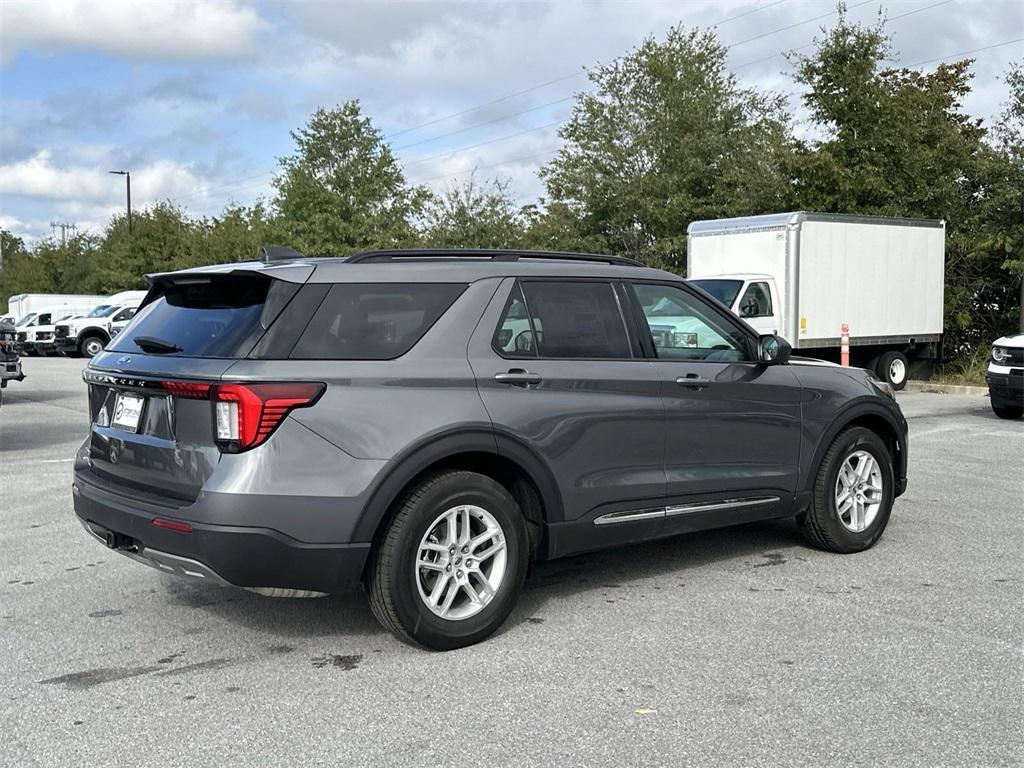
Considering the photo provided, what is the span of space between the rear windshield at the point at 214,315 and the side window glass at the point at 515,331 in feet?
3.20

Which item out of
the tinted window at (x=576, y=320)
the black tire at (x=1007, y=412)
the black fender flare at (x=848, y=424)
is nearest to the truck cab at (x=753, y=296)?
the black tire at (x=1007, y=412)

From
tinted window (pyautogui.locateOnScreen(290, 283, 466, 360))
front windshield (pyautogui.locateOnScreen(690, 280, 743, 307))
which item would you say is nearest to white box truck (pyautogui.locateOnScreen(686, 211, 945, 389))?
front windshield (pyautogui.locateOnScreen(690, 280, 743, 307))

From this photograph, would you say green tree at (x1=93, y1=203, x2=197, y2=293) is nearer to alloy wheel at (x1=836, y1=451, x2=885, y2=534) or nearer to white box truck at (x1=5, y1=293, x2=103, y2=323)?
white box truck at (x1=5, y1=293, x2=103, y2=323)

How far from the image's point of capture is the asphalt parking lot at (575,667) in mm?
3715

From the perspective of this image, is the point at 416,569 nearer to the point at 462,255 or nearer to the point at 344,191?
the point at 462,255

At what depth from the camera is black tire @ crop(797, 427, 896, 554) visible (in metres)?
6.36

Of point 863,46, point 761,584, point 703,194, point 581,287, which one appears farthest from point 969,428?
point 703,194

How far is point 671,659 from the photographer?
4578 mm

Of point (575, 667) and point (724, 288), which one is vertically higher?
point (724, 288)

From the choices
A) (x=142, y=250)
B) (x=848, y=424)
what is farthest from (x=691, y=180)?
(x=142, y=250)

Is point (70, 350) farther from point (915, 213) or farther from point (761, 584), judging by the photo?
point (761, 584)

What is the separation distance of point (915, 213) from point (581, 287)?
1843 centimetres

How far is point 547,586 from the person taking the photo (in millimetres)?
5801

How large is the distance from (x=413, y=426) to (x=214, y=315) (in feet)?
3.32
